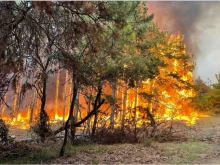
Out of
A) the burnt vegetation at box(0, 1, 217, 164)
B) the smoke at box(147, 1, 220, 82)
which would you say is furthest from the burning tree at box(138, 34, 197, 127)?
the smoke at box(147, 1, 220, 82)

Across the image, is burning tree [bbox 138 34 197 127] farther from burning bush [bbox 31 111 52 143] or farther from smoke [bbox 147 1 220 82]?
burning bush [bbox 31 111 52 143]

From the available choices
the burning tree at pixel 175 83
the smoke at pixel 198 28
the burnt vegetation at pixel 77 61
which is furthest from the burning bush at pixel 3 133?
the smoke at pixel 198 28

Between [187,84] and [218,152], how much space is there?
1098 cm

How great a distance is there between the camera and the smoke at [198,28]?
1002 inches

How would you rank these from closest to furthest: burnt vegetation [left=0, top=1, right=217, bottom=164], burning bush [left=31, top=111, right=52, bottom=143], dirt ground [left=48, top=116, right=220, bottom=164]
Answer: burnt vegetation [left=0, top=1, right=217, bottom=164], dirt ground [left=48, top=116, right=220, bottom=164], burning bush [left=31, top=111, right=52, bottom=143]

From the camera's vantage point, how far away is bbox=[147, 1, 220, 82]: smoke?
2545 cm

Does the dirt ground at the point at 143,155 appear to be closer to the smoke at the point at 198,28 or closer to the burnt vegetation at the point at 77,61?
the burnt vegetation at the point at 77,61

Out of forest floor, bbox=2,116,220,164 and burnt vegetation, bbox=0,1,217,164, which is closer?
burnt vegetation, bbox=0,1,217,164

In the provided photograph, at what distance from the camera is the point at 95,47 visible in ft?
17.1

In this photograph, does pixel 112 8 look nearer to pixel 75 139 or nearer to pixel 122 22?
pixel 122 22

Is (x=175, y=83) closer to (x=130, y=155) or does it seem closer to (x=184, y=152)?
(x=184, y=152)

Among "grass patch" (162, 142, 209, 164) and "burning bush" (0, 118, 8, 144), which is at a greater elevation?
"burning bush" (0, 118, 8, 144)

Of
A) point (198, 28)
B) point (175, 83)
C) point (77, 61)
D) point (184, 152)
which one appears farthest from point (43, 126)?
point (198, 28)

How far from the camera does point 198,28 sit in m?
28.2
